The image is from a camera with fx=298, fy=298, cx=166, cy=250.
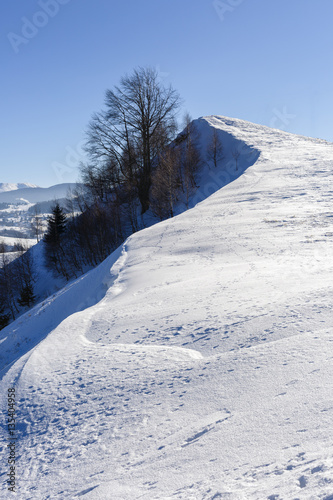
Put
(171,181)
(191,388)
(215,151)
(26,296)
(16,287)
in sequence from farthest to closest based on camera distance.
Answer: (215,151) → (16,287) → (26,296) → (171,181) → (191,388)

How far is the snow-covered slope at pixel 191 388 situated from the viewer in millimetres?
2549

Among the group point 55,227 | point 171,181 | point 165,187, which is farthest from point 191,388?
point 55,227

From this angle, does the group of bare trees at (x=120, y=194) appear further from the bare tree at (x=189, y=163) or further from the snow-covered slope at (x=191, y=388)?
the snow-covered slope at (x=191, y=388)

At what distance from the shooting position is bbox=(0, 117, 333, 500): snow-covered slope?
255cm

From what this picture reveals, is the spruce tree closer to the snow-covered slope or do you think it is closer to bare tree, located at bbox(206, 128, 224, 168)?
bare tree, located at bbox(206, 128, 224, 168)

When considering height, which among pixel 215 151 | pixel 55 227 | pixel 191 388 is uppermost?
pixel 215 151

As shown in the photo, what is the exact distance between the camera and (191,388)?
3.67 m

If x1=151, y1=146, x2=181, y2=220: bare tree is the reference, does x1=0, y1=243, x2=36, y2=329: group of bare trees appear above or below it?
below

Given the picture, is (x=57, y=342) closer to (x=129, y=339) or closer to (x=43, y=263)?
(x=129, y=339)

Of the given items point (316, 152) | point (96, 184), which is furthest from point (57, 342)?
point (96, 184)

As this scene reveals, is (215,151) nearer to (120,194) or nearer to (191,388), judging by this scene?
(120,194)

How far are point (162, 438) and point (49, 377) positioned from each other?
2373 mm

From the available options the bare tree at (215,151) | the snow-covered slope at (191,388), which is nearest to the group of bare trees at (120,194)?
the bare tree at (215,151)

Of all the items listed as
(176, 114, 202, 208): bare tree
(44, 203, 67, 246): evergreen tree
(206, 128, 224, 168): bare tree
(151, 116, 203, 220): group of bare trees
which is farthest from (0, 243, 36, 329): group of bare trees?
(206, 128, 224, 168): bare tree
